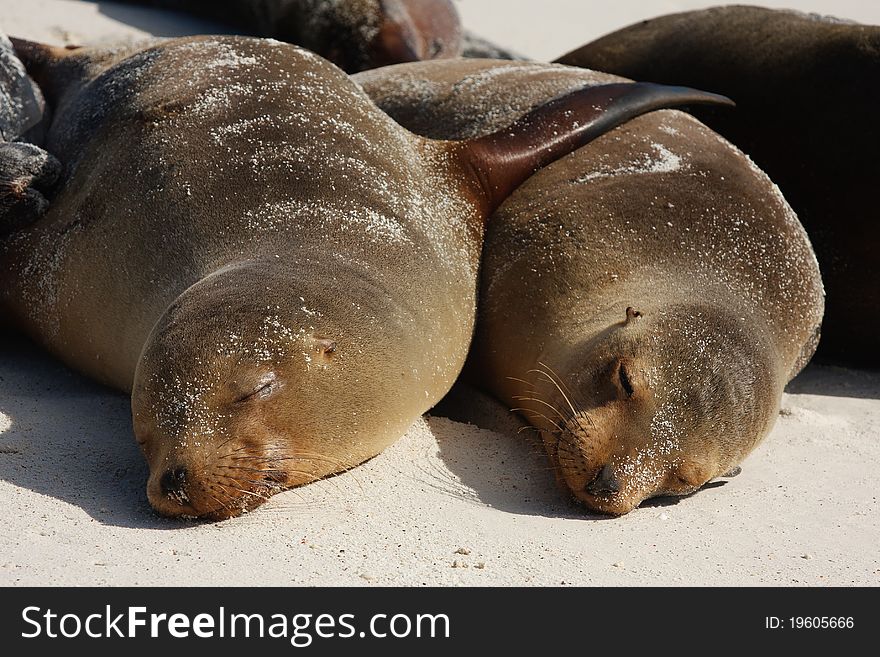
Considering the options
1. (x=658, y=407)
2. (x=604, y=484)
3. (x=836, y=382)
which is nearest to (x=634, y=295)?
(x=658, y=407)

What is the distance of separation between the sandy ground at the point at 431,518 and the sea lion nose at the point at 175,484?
86mm

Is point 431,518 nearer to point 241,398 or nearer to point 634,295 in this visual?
point 241,398

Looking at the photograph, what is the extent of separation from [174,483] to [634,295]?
193 cm

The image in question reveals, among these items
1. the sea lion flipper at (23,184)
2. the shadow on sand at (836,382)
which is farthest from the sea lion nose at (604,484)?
the sea lion flipper at (23,184)

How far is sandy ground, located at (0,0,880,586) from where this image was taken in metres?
3.41

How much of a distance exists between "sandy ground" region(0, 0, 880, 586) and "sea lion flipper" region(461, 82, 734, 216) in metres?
0.90

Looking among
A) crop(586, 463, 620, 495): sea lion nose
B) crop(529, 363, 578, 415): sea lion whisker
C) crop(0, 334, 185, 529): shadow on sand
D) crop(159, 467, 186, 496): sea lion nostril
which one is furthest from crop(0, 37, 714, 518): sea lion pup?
crop(586, 463, 620, 495): sea lion nose

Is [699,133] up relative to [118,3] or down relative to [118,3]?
up

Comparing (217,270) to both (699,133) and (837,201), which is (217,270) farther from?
(837,201)

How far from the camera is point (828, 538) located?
4.11 meters

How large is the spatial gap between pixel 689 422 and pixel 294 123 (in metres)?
1.82

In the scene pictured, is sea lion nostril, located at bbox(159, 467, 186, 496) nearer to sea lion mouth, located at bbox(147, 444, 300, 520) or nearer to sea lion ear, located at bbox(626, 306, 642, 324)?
sea lion mouth, located at bbox(147, 444, 300, 520)

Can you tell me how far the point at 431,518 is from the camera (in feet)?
12.8
